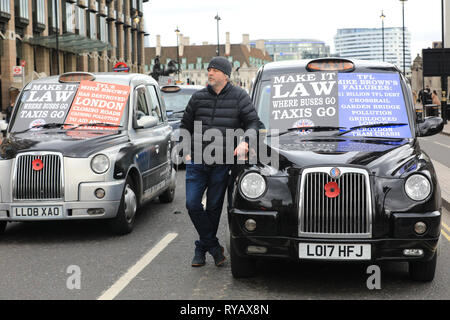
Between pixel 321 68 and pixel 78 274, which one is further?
pixel 321 68

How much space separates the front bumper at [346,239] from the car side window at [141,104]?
4059 millimetres

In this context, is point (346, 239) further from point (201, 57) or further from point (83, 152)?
point (201, 57)

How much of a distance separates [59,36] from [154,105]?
3863 centimetres

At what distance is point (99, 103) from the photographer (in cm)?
892

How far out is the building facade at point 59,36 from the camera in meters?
42.1

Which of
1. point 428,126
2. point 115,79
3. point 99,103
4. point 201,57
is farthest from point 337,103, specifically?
point 201,57

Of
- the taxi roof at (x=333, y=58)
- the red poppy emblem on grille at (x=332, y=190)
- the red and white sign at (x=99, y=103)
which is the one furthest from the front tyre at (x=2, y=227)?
the red poppy emblem on grille at (x=332, y=190)

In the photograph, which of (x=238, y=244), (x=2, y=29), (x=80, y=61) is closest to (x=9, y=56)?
(x=2, y=29)

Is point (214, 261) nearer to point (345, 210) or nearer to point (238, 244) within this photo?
point (238, 244)

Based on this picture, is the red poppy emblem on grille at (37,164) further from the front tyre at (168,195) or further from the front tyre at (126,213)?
the front tyre at (168,195)

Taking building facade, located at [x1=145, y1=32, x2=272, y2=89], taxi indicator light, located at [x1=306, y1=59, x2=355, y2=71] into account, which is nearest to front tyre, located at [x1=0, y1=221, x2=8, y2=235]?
taxi indicator light, located at [x1=306, y1=59, x2=355, y2=71]

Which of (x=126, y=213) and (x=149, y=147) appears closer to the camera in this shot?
(x=126, y=213)
